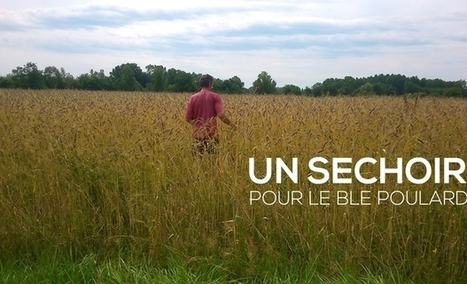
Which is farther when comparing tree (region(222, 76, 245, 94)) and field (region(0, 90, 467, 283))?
tree (region(222, 76, 245, 94))

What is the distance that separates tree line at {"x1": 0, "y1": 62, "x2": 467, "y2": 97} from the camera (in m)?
20.7

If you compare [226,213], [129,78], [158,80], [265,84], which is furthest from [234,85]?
[226,213]

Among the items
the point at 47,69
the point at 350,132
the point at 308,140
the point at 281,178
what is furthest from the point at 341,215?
the point at 47,69

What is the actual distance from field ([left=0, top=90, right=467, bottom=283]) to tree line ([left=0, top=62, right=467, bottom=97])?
11.3 m

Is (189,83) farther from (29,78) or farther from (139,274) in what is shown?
(139,274)

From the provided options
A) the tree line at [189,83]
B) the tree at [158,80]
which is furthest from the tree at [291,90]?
the tree at [158,80]

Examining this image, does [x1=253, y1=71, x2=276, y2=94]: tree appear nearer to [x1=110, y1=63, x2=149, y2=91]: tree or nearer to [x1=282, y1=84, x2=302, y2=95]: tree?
[x1=282, y1=84, x2=302, y2=95]: tree

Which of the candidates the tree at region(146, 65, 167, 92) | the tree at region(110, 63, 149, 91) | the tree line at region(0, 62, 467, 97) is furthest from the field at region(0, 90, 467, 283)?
the tree at region(110, 63, 149, 91)

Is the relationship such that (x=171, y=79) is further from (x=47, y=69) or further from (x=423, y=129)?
(x=423, y=129)

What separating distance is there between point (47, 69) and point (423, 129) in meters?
33.7

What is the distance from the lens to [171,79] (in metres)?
29.7

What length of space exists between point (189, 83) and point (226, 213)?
25254mm

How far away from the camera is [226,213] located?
459 centimetres

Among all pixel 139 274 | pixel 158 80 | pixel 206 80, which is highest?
pixel 158 80
